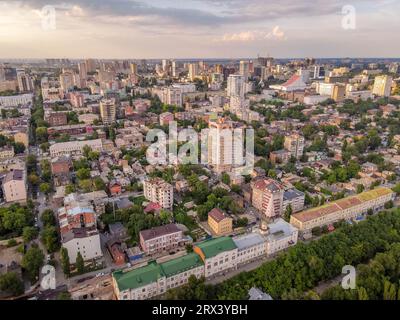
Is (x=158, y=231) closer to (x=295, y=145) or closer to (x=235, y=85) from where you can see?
(x=295, y=145)

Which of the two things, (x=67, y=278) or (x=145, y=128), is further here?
(x=145, y=128)

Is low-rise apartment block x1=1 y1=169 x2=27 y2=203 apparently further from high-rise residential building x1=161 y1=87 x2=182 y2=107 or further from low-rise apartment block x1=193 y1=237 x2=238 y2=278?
high-rise residential building x1=161 y1=87 x2=182 y2=107

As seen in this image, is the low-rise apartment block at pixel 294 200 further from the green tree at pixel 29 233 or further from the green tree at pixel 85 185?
the green tree at pixel 29 233

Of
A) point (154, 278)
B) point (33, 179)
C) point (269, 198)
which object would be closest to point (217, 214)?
point (269, 198)

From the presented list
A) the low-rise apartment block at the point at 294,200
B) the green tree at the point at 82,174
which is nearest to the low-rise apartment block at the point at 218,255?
the low-rise apartment block at the point at 294,200
